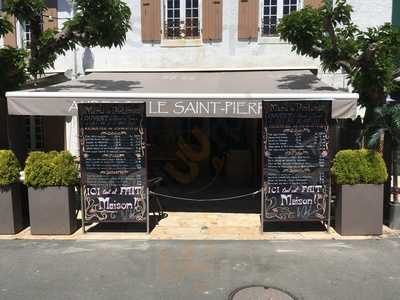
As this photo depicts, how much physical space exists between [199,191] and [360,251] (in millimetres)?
4770

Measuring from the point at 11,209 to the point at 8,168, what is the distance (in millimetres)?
666

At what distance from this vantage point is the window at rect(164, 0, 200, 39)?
10602 millimetres

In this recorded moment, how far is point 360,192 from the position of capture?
6.86m

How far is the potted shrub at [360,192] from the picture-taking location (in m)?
A: 6.82

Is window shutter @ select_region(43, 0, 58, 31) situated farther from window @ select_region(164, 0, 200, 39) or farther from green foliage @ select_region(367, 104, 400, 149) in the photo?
green foliage @ select_region(367, 104, 400, 149)

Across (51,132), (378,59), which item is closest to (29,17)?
(51,132)

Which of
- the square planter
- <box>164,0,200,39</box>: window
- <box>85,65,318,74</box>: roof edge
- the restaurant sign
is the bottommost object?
the square planter

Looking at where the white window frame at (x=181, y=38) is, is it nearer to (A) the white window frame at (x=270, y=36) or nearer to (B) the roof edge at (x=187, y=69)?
(B) the roof edge at (x=187, y=69)

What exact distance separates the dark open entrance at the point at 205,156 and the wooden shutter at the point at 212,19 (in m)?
2.44

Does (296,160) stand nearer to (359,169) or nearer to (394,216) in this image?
(359,169)

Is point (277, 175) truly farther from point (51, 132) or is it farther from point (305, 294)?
point (51, 132)

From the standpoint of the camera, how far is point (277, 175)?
22.9 feet

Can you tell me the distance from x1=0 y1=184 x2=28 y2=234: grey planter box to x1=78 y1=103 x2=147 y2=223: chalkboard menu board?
3.70 ft

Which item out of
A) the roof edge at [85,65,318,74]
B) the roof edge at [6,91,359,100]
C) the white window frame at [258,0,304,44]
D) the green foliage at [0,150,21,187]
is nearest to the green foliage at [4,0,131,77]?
the roof edge at [6,91,359,100]
